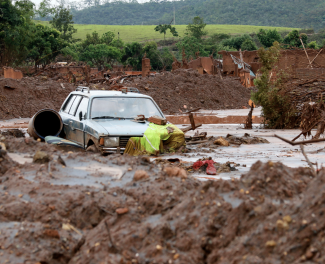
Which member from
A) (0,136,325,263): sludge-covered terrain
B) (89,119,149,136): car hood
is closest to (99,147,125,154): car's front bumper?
(89,119,149,136): car hood

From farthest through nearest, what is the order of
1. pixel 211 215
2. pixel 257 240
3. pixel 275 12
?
1. pixel 275 12
2. pixel 211 215
3. pixel 257 240

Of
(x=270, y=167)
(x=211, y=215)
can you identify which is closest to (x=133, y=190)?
(x=211, y=215)

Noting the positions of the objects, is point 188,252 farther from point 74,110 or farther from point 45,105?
point 45,105

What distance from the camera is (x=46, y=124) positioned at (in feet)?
32.4

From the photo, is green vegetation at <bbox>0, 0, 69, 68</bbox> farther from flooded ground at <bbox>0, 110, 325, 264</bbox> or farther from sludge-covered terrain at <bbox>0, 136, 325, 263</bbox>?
sludge-covered terrain at <bbox>0, 136, 325, 263</bbox>

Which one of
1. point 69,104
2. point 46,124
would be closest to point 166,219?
point 46,124

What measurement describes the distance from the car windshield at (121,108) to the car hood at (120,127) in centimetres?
23

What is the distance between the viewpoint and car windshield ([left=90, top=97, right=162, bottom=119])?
8.88 meters

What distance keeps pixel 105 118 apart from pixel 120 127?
779mm

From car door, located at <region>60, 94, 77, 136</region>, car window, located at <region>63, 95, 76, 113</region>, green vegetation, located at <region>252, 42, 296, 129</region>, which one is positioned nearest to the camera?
car door, located at <region>60, 94, 77, 136</region>

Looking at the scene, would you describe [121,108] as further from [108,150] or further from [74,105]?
[108,150]

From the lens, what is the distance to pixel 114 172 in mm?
5504

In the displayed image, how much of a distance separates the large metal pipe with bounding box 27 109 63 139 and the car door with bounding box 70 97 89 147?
1.22ft

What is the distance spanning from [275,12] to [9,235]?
187298 mm
